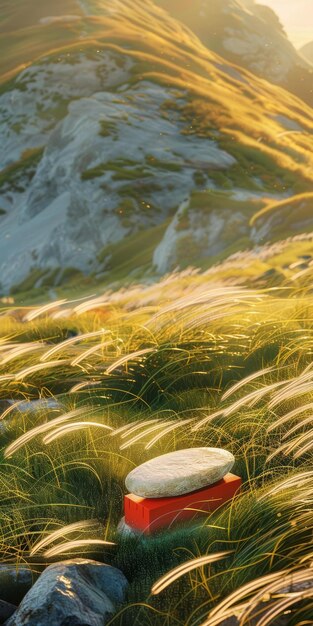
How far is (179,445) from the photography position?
6.55 m

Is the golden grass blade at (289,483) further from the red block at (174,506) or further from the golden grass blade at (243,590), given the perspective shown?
the golden grass blade at (243,590)

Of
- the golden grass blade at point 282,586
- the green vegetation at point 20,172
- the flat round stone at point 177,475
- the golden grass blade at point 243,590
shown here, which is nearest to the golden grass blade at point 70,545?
the flat round stone at point 177,475

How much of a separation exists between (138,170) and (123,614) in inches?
1530

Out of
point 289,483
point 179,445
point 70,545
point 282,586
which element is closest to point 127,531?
point 70,545

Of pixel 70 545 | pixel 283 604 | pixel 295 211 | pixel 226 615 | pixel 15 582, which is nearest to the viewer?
pixel 226 615

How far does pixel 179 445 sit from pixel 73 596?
6.74 ft

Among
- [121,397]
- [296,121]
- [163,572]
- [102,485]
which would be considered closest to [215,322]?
[121,397]

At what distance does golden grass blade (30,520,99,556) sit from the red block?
0.89 ft

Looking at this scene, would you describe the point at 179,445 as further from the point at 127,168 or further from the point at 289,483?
the point at 127,168

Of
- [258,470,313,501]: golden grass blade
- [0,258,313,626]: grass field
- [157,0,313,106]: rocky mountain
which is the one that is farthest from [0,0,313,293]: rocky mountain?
[157,0,313,106]: rocky mountain

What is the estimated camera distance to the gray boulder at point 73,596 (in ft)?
15.0

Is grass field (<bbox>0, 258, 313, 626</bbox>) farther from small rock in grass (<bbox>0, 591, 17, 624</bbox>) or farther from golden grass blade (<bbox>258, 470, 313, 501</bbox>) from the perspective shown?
small rock in grass (<bbox>0, 591, 17, 624</bbox>)

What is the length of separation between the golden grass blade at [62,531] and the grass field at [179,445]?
19 millimetres

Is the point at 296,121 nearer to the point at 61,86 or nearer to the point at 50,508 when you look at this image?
the point at 61,86
